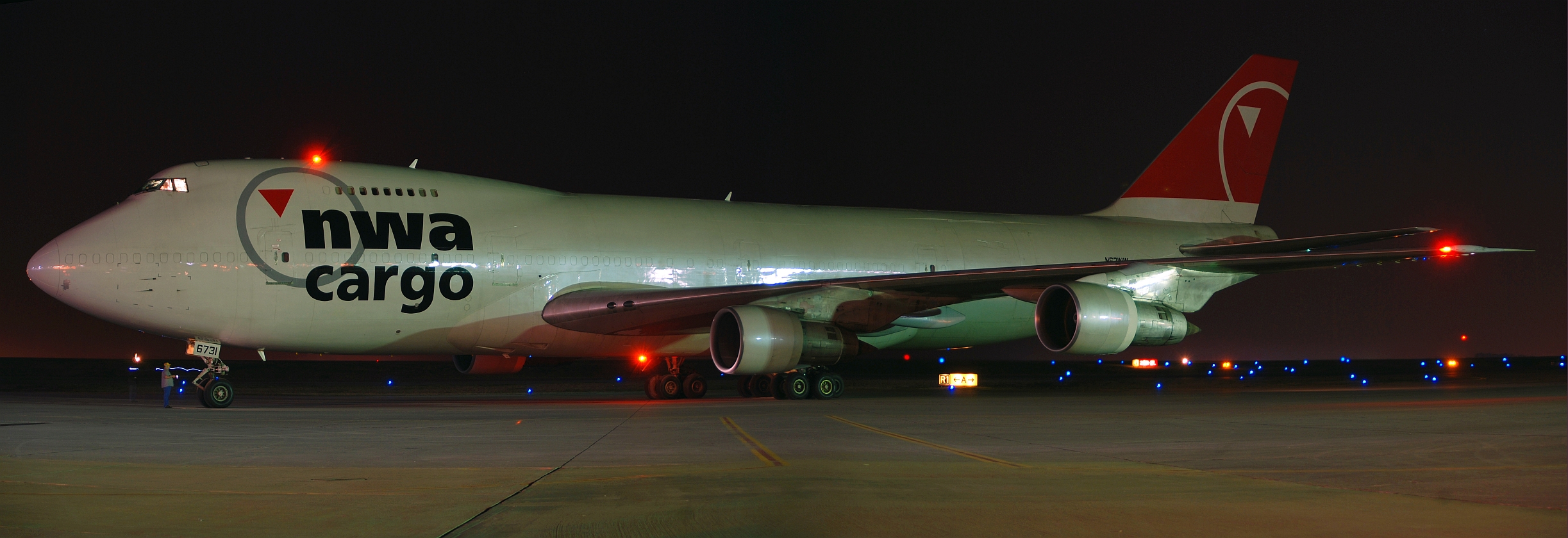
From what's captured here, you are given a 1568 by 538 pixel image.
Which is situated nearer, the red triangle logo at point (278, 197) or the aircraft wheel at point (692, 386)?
the red triangle logo at point (278, 197)

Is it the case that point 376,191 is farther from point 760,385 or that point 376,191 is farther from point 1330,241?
point 1330,241

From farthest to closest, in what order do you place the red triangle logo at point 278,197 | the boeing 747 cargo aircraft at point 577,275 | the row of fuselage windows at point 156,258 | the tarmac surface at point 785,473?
1. the red triangle logo at point 278,197
2. the boeing 747 cargo aircraft at point 577,275
3. the row of fuselage windows at point 156,258
4. the tarmac surface at point 785,473

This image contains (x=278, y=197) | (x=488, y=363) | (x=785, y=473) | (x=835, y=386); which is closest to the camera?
(x=785, y=473)

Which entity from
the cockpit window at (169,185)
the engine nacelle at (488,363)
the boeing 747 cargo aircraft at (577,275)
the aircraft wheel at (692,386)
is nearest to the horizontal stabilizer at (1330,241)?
the boeing 747 cargo aircraft at (577,275)

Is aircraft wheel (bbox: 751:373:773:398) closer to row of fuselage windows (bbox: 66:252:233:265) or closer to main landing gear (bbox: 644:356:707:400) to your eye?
main landing gear (bbox: 644:356:707:400)

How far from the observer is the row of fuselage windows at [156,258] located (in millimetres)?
15031

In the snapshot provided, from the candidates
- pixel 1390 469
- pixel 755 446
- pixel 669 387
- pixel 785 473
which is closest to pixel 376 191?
pixel 669 387

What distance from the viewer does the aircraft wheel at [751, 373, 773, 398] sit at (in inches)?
797

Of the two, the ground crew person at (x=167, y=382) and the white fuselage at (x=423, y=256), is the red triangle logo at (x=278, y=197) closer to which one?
the white fuselage at (x=423, y=256)

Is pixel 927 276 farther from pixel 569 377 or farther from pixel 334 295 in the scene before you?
pixel 569 377

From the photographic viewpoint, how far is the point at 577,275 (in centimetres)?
1778

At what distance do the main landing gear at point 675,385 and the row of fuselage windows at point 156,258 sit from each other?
7.54 m

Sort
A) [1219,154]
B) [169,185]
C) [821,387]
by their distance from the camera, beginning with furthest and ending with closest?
1. [1219,154]
2. [821,387]
3. [169,185]

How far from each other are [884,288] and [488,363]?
25.3 feet
